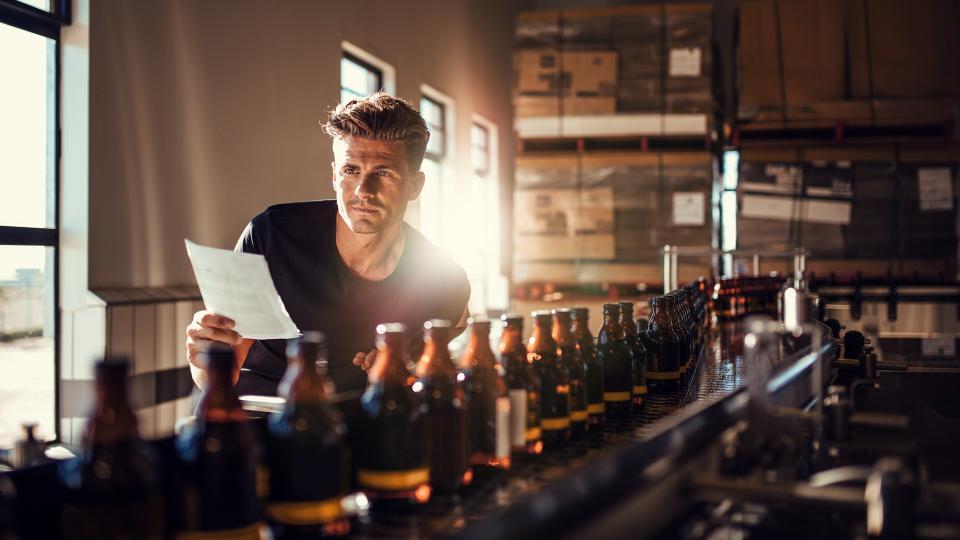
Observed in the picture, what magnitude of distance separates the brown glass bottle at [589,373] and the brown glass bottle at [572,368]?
0.05 metres

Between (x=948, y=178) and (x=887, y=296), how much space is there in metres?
0.88

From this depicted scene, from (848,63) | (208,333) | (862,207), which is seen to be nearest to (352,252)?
(208,333)

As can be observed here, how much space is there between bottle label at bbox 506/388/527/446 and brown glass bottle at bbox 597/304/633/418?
16.6 inches

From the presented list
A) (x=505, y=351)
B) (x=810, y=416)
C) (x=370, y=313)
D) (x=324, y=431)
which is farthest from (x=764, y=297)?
(x=324, y=431)

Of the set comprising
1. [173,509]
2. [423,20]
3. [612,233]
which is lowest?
[173,509]

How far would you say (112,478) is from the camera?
2.84ft

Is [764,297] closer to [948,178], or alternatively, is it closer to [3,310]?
[948,178]

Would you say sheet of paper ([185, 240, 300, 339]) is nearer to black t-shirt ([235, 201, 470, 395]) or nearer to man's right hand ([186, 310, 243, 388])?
man's right hand ([186, 310, 243, 388])

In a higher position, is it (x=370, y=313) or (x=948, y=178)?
(x=948, y=178)

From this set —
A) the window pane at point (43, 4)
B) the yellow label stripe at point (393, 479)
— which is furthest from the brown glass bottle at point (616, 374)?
the window pane at point (43, 4)

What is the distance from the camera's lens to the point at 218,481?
942 millimetres

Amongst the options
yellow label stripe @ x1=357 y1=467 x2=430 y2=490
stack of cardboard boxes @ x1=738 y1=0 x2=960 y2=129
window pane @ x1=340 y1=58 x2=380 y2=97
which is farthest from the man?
stack of cardboard boxes @ x1=738 y1=0 x2=960 y2=129

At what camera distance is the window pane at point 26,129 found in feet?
10.5

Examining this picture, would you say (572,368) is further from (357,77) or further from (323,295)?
(357,77)
